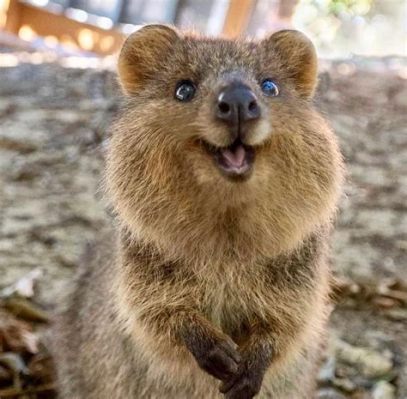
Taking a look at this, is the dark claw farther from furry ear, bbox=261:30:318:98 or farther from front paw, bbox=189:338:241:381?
furry ear, bbox=261:30:318:98

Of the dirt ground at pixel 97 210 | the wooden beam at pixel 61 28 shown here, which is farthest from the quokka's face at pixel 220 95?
the wooden beam at pixel 61 28

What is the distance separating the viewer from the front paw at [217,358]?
10.4ft

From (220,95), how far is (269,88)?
0.50 metres

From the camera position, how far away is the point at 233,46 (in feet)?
11.1

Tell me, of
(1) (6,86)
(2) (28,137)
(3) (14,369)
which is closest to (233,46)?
(3) (14,369)

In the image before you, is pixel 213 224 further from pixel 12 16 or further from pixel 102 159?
pixel 12 16

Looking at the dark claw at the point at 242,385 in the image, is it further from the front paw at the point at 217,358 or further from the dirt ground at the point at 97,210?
the dirt ground at the point at 97,210

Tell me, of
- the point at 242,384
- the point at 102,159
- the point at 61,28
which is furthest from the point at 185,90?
the point at 61,28

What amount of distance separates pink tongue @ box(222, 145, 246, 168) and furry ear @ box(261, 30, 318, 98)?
27.7 inches

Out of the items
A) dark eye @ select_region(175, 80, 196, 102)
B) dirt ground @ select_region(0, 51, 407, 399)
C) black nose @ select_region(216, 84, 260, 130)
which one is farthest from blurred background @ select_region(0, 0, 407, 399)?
black nose @ select_region(216, 84, 260, 130)

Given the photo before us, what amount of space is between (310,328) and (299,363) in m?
0.24

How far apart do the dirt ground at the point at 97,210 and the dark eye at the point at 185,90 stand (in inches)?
69.7

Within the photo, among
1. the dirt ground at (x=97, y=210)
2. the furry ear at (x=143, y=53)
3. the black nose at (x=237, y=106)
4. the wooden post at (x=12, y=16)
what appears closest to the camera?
the black nose at (x=237, y=106)

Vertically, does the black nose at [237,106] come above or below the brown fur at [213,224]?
above
